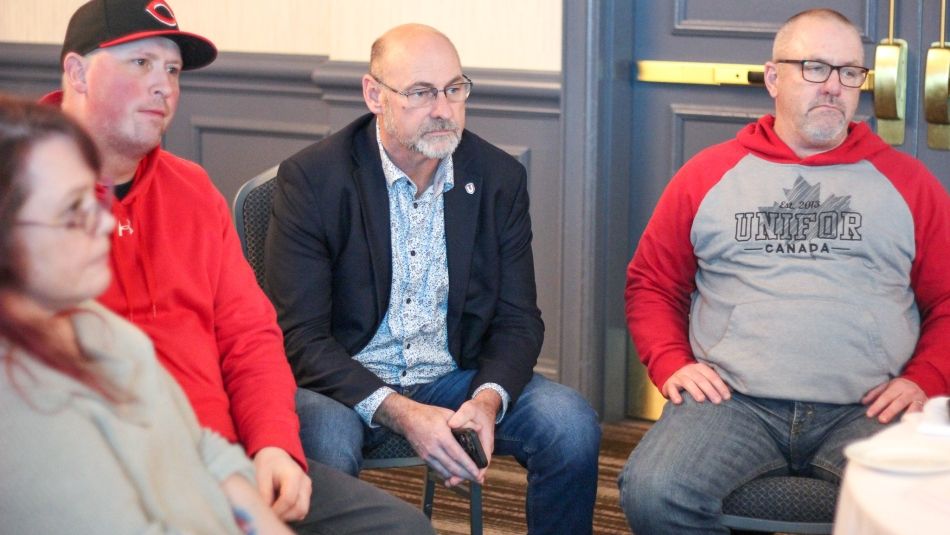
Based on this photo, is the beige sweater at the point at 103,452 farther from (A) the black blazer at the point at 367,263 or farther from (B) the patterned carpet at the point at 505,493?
(B) the patterned carpet at the point at 505,493

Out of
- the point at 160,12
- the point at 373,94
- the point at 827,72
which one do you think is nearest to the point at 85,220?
the point at 160,12

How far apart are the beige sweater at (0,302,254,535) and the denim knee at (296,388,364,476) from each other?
755mm

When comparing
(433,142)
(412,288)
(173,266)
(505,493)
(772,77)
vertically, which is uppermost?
(772,77)

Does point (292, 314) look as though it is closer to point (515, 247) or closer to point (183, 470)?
point (515, 247)

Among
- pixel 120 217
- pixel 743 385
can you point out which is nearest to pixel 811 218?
pixel 743 385

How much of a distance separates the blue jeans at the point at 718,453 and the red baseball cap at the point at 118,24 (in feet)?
3.70

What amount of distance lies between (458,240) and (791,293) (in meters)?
0.68

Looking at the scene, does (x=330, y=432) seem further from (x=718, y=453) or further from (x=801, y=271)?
(x=801, y=271)

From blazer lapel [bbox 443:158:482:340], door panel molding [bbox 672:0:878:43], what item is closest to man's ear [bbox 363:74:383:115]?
blazer lapel [bbox 443:158:482:340]

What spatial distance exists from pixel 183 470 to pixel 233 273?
0.79 meters

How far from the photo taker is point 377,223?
258cm

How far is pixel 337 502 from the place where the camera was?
2.08 meters

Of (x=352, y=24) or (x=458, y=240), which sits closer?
(x=458, y=240)

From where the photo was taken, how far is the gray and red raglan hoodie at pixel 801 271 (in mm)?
2479
